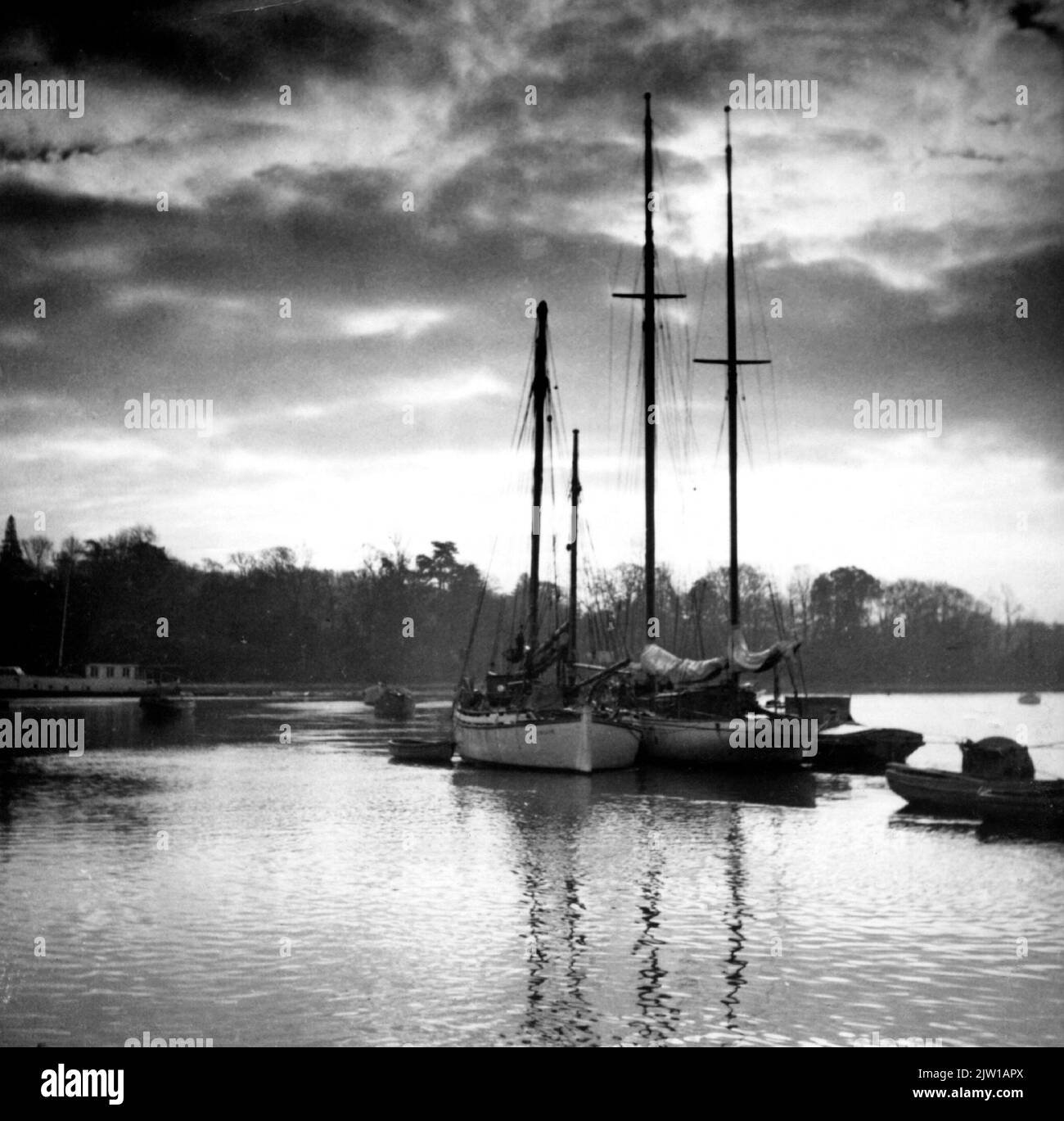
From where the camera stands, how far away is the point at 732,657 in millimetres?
37844

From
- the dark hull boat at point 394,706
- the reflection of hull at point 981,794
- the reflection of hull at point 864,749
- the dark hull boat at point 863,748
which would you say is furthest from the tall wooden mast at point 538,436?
the dark hull boat at point 394,706

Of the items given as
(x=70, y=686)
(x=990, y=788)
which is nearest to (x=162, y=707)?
(x=70, y=686)

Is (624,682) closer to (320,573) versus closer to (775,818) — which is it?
(775,818)

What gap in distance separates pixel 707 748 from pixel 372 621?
282 feet

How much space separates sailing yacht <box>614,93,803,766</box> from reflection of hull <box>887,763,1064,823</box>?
7.54 m

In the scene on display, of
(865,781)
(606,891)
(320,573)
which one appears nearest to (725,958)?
(606,891)

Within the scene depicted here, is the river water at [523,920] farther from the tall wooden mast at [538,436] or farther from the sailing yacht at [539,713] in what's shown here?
the tall wooden mast at [538,436]

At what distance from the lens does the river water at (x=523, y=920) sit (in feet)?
42.8
